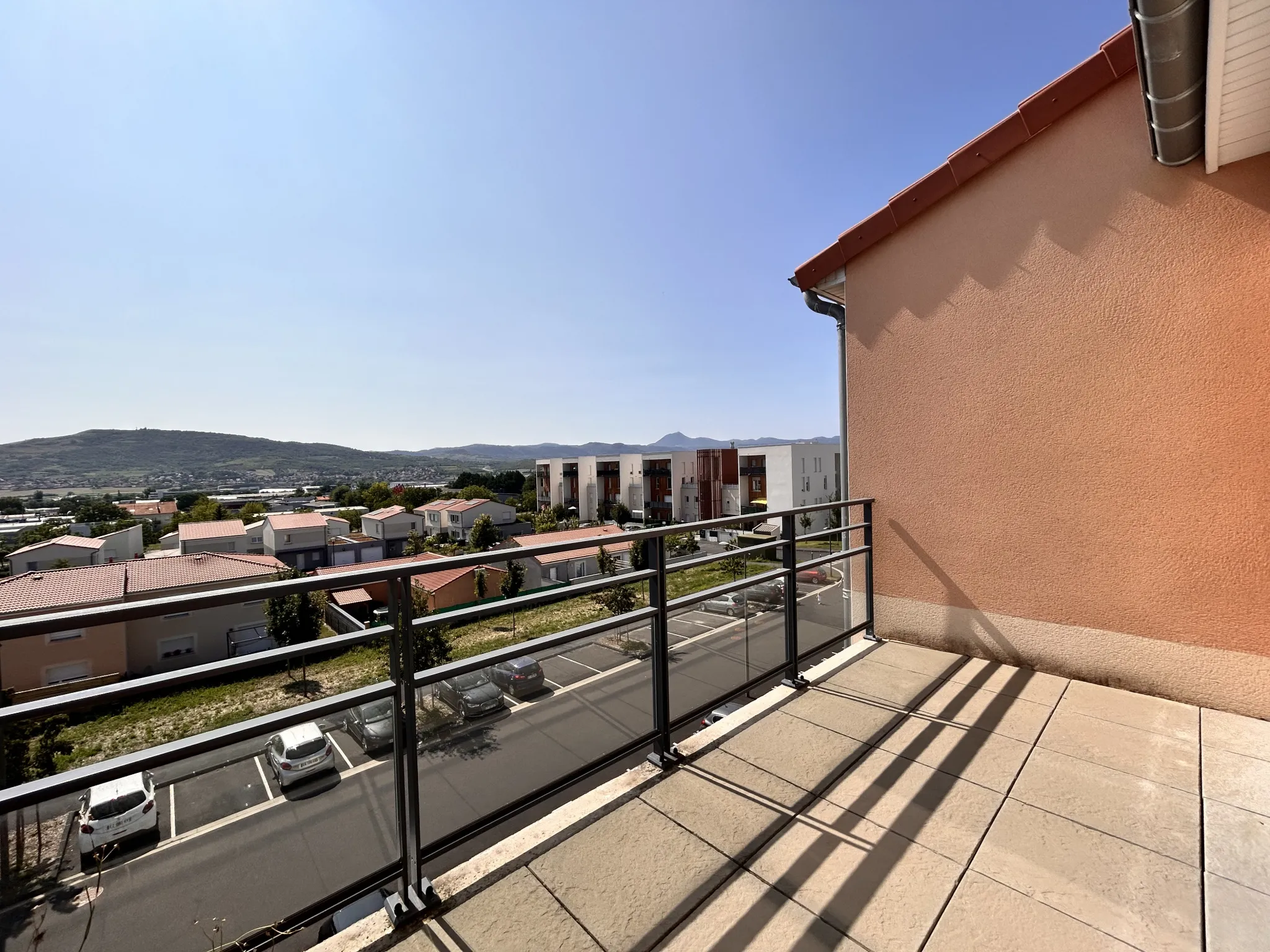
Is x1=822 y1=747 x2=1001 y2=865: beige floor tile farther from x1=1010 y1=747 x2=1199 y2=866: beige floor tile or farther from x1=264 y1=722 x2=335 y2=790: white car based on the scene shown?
x1=264 y1=722 x2=335 y2=790: white car

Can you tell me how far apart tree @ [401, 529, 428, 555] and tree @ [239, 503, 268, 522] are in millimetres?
28248

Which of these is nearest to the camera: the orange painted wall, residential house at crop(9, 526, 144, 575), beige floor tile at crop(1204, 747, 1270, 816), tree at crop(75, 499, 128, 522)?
beige floor tile at crop(1204, 747, 1270, 816)

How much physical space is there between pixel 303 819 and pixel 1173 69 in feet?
13.3

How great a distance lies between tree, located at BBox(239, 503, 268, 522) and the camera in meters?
64.2

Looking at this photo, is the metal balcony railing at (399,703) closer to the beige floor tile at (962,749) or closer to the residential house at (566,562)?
the residential house at (566,562)

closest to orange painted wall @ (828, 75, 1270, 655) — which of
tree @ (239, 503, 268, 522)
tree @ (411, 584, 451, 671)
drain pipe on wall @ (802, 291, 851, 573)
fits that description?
drain pipe on wall @ (802, 291, 851, 573)

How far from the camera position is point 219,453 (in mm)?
141000

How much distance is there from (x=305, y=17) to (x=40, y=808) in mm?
5589

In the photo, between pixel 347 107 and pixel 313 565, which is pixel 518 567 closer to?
pixel 347 107

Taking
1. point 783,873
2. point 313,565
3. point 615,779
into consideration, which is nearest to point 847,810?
point 783,873

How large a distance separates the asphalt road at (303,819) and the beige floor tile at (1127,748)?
2055mm

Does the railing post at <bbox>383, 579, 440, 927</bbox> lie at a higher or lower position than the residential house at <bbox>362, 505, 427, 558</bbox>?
higher

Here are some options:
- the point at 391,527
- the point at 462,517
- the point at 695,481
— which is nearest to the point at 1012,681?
the point at 695,481

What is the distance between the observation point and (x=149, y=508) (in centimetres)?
7462
